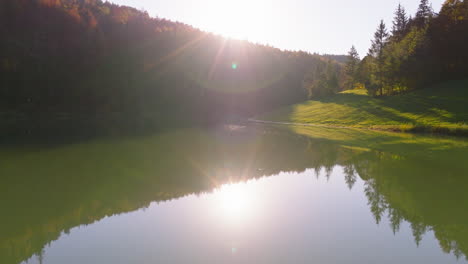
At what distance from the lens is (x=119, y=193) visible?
1010 cm

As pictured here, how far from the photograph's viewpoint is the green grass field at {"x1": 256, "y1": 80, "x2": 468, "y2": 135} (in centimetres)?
3312

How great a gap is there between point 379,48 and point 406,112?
2175 cm

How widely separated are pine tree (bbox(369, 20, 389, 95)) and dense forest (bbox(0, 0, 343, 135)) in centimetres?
1529

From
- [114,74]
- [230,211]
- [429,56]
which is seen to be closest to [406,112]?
[429,56]

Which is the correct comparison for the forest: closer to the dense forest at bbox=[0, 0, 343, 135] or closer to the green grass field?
the dense forest at bbox=[0, 0, 343, 135]

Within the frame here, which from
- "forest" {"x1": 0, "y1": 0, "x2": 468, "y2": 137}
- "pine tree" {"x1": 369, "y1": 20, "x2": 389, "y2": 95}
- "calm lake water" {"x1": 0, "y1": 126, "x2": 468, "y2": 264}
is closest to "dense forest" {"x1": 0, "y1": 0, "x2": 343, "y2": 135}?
"forest" {"x1": 0, "y1": 0, "x2": 468, "y2": 137}

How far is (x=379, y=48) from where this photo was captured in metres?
55.5

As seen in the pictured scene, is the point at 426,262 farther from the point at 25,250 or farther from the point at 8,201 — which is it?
the point at 8,201

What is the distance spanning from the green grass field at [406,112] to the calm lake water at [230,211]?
20.3m

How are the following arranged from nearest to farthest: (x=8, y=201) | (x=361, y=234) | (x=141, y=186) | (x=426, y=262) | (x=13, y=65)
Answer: (x=426, y=262) < (x=361, y=234) < (x=8, y=201) < (x=141, y=186) < (x=13, y=65)

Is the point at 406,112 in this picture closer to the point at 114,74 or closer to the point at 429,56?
the point at 429,56

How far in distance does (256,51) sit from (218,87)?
115 ft

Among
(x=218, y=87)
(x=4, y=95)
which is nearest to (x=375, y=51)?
(x=218, y=87)

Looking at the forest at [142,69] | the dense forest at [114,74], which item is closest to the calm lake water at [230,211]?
the forest at [142,69]
